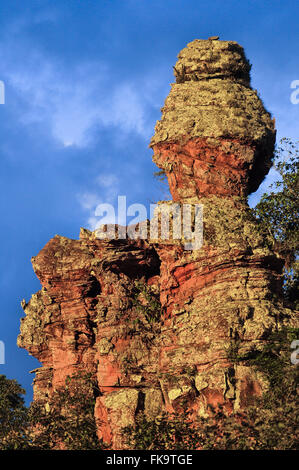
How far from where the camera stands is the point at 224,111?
40.5 meters

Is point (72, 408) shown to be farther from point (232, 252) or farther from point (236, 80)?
point (236, 80)

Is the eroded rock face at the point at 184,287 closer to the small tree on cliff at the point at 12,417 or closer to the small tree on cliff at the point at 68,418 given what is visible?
the small tree on cliff at the point at 68,418

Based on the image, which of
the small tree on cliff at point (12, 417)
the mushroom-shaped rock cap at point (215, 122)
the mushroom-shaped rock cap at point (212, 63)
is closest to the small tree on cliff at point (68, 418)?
the small tree on cliff at point (12, 417)

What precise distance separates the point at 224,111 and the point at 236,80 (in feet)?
13.4

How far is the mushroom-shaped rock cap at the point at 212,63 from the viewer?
43406mm

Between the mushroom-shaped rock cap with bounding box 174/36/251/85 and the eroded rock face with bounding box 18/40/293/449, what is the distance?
0.24ft

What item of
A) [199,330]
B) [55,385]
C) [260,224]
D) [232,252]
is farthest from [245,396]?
[55,385]

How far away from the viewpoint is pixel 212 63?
4353 centimetres

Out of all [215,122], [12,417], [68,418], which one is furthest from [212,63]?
[12,417]

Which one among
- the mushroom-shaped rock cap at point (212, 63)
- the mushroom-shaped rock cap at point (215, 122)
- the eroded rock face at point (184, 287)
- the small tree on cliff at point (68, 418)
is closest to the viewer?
the eroded rock face at point (184, 287)

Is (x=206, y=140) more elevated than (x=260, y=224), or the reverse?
(x=206, y=140)

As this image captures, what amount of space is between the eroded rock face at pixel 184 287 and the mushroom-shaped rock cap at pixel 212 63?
2.9 inches

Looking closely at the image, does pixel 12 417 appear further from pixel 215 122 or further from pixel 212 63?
pixel 212 63

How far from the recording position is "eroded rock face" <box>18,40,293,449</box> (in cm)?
3316
